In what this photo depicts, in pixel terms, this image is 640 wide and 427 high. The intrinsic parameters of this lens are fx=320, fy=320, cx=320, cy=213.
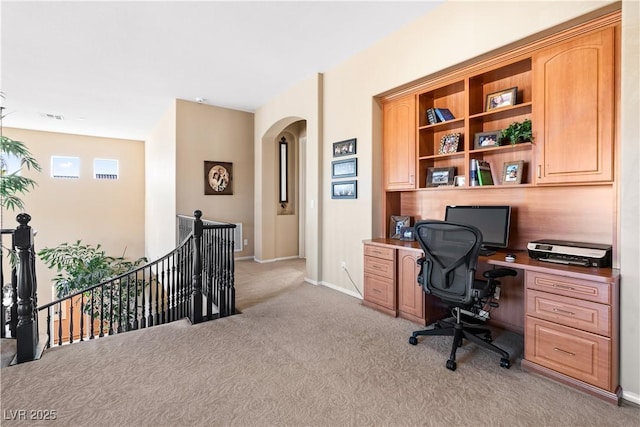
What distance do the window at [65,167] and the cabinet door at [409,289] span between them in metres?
9.11

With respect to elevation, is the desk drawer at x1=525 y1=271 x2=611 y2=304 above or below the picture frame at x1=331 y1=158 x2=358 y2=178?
below

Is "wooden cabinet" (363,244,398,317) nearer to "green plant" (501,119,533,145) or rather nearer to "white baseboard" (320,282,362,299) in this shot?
"white baseboard" (320,282,362,299)

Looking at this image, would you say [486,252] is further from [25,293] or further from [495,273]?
[25,293]

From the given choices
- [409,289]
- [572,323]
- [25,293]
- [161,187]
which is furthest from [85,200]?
[572,323]

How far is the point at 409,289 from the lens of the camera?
3.21 metres

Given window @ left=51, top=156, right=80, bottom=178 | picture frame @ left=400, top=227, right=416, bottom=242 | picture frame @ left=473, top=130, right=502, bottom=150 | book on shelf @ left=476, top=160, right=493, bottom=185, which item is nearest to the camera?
picture frame @ left=473, top=130, right=502, bottom=150

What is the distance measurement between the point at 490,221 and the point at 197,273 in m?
2.93

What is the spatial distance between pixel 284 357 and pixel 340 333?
0.64 m

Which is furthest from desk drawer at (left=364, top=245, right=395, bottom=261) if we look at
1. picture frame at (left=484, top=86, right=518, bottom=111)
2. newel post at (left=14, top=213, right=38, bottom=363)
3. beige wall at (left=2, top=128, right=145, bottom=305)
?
beige wall at (left=2, top=128, right=145, bottom=305)

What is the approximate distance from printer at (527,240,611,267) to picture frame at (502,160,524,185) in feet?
1.99

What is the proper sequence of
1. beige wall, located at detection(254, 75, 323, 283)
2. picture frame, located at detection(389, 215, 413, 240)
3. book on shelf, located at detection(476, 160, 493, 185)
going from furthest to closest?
beige wall, located at detection(254, 75, 323, 283) → picture frame, located at detection(389, 215, 413, 240) → book on shelf, located at detection(476, 160, 493, 185)

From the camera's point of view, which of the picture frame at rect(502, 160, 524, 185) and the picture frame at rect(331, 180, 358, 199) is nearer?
the picture frame at rect(502, 160, 524, 185)

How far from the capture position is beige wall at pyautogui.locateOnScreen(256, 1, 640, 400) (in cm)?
196

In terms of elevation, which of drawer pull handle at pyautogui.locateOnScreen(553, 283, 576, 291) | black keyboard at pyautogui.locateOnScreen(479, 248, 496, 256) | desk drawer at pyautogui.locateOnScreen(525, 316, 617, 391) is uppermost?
black keyboard at pyautogui.locateOnScreen(479, 248, 496, 256)
